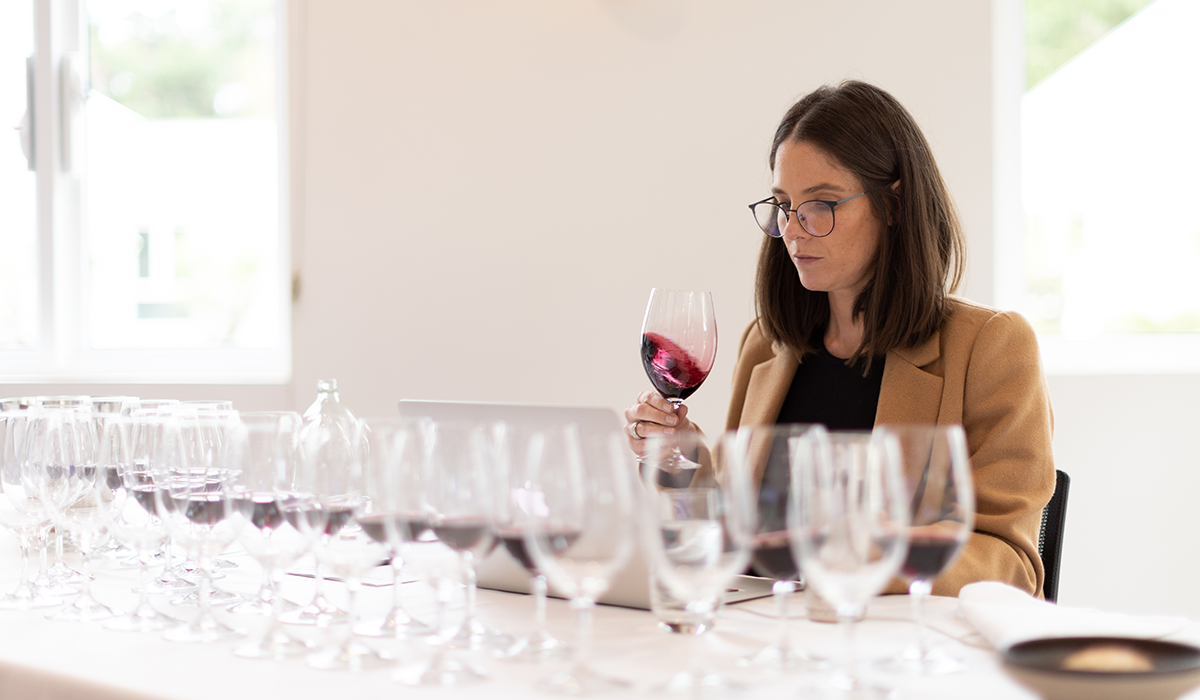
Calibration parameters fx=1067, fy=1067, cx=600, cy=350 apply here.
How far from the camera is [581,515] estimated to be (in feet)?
2.87

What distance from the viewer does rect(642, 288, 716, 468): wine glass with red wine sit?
1.72 m

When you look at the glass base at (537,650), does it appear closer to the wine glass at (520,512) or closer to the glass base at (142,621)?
the wine glass at (520,512)

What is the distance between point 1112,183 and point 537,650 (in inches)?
107

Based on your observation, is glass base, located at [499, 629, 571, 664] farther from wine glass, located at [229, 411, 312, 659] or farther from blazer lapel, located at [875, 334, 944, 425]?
blazer lapel, located at [875, 334, 944, 425]

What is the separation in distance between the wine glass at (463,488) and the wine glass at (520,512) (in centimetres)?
1

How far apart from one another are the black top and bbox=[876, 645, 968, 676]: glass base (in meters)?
0.96

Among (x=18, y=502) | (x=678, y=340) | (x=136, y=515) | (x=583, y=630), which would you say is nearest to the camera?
(x=583, y=630)

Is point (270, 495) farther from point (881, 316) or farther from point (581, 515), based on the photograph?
point (881, 316)

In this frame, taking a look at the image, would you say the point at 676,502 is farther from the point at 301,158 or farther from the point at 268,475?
the point at 301,158

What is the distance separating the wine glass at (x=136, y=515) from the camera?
1.16 m

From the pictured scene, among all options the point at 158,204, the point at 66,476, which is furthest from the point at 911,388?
the point at 158,204

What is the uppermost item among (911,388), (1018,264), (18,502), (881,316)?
(1018,264)

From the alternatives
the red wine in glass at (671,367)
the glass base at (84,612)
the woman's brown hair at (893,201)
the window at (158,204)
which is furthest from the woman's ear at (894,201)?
the window at (158,204)

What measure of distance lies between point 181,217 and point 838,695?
3.54m
